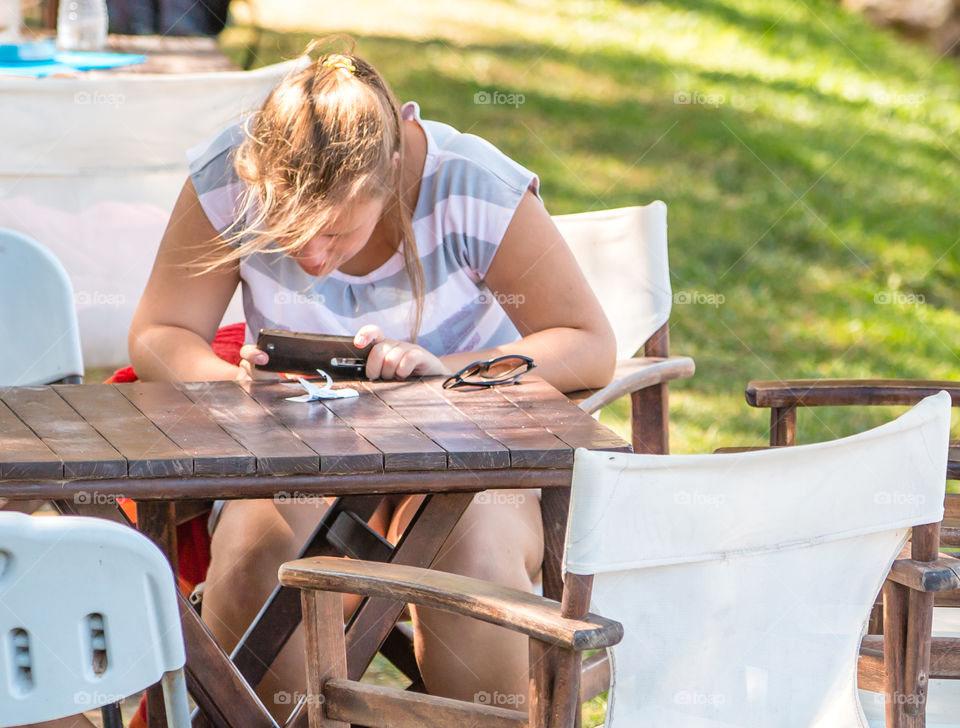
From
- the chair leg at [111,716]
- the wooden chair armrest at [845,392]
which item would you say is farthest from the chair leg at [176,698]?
the wooden chair armrest at [845,392]

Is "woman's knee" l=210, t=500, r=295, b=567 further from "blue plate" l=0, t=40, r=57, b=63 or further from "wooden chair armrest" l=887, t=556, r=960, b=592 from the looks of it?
"blue plate" l=0, t=40, r=57, b=63

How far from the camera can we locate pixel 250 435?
1812 millimetres

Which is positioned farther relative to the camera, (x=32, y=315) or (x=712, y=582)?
(x=32, y=315)

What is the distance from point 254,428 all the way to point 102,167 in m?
1.98

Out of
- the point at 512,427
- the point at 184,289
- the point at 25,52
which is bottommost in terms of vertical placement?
the point at 512,427

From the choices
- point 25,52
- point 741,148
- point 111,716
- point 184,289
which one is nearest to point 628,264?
point 184,289

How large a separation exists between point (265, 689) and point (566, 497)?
610mm

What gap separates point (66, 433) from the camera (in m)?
1.81

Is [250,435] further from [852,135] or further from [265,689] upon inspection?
[852,135]

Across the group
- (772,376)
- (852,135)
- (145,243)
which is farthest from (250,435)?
(852,135)

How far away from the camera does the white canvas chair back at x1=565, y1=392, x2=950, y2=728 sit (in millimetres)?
1411

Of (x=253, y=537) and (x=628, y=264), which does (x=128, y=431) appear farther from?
(x=628, y=264)

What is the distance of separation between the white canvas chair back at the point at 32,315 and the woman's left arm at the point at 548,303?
2.94 ft

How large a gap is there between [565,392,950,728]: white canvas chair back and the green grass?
9.05ft
